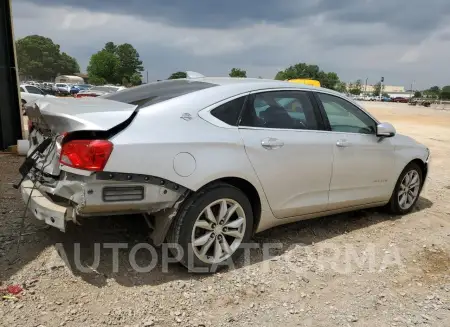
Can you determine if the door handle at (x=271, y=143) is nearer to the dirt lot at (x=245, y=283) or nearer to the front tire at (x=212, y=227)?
the front tire at (x=212, y=227)

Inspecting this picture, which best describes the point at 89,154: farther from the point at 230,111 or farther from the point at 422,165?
the point at 422,165

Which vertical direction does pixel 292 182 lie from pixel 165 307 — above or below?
above

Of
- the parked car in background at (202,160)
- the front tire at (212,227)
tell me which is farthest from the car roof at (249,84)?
the front tire at (212,227)

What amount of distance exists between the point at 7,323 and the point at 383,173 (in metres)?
3.95

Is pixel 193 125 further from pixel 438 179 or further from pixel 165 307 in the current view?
pixel 438 179

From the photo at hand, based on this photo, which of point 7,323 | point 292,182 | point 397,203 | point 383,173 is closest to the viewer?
point 7,323

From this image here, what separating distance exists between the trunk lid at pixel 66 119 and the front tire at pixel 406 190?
351 cm

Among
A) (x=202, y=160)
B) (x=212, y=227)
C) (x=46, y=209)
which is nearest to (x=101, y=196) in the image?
(x=46, y=209)

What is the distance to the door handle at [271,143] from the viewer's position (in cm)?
372

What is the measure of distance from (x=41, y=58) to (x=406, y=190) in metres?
137

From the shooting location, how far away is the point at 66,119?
3.10 meters

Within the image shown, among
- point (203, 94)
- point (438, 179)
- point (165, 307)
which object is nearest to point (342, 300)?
point (165, 307)

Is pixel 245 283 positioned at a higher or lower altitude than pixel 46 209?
lower

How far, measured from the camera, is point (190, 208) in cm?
334
